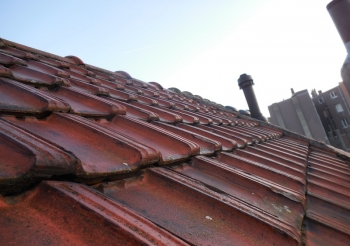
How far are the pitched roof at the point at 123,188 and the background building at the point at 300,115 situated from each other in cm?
2613

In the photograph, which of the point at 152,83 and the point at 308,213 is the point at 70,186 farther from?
the point at 152,83

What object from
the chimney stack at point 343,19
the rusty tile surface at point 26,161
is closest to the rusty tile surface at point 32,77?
the rusty tile surface at point 26,161

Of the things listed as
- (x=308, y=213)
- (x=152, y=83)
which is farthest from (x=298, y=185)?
(x=152, y=83)

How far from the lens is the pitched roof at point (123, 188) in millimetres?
562

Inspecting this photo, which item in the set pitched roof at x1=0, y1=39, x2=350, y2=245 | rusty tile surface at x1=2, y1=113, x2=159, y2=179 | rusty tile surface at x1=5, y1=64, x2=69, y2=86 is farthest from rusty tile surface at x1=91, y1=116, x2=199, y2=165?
rusty tile surface at x1=5, y1=64, x2=69, y2=86

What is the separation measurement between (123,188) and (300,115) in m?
28.1

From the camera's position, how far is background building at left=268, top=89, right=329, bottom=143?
24844 millimetres

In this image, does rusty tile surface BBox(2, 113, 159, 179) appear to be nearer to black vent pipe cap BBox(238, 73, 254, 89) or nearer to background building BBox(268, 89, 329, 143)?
black vent pipe cap BBox(238, 73, 254, 89)

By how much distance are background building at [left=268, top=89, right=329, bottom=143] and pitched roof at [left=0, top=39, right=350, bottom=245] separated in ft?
85.7

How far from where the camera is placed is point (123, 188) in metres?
0.86

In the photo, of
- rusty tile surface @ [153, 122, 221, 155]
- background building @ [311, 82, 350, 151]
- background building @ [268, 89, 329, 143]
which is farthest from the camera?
background building @ [311, 82, 350, 151]

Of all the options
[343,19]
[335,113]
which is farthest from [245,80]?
[335,113]

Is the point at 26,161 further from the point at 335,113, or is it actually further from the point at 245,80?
the point at 335,113

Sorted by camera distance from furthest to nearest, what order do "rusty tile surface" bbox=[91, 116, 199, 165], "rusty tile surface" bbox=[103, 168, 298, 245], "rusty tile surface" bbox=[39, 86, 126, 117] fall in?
1. "rusty tile surface" bbox=[39, 86, 126, 117]
2. "rusty tile surface" bbox=[91, 116, 199, 165]
3. "rusty tile surface" bbox=[103, 168, 298, 245]
